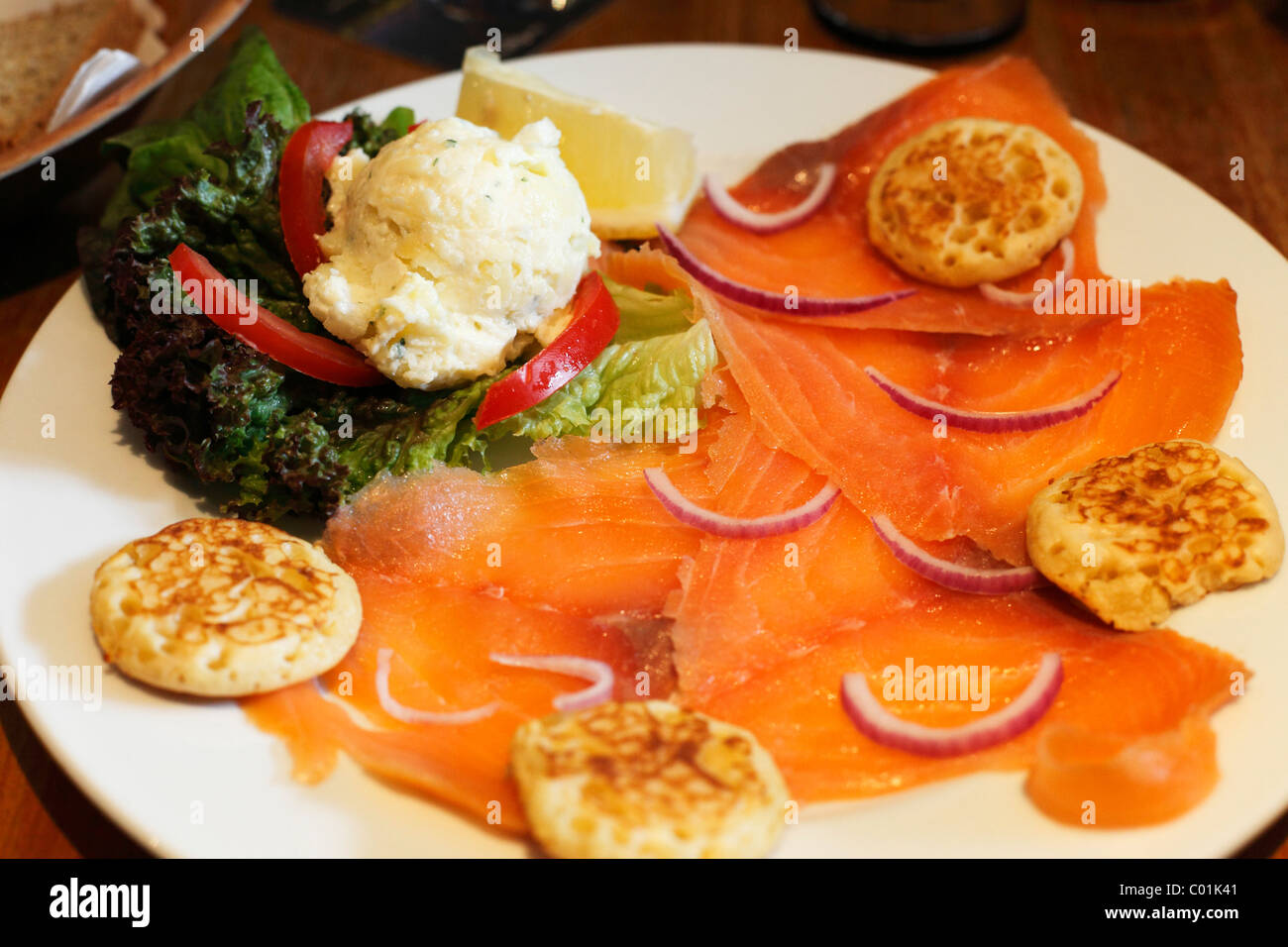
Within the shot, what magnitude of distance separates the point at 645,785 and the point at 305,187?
2.14 m

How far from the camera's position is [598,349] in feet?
10.5

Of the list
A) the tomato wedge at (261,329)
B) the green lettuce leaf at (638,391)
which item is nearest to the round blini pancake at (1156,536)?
the green lettuce leaf at (638,391)

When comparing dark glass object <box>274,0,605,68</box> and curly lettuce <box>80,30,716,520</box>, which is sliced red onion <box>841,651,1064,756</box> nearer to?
curly lettuce <box>80,30,716,520</box>

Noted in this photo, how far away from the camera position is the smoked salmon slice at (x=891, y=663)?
87.7 inches

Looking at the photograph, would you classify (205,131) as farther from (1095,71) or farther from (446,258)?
(1095,71)

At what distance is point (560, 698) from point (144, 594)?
96cm

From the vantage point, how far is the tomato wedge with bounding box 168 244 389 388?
9.87 ft

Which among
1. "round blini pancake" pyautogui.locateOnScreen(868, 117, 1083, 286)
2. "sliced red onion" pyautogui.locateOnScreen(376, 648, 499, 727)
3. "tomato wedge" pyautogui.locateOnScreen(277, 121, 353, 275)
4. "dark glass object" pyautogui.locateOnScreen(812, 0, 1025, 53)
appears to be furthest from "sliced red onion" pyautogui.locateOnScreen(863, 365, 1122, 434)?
"dark glass object" pyautogui.locateOnScreen(812, 0, 1025, 53)

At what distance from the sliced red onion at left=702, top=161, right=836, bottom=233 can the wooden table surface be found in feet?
5.93

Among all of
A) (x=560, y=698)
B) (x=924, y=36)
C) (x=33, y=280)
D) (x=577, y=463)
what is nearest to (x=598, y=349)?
(x=577, y=463)

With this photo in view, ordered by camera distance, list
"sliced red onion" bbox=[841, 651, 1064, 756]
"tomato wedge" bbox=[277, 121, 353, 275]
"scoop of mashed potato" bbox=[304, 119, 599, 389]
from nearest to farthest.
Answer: "sliced red onion" bbox=[841, 651, 1064, 756] → "scoop of mashed potato" bbox=[304, 119, 599, 389] → "tomato wedge" bbox=[277, 121, 353, 275]

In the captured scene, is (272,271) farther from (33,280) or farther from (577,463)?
(33,280)

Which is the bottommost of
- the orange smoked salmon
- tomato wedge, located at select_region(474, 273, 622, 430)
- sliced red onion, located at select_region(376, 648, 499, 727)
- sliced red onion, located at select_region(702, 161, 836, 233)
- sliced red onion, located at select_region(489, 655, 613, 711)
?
sliced red onion, located at select_region(376, 648, 499, 727)

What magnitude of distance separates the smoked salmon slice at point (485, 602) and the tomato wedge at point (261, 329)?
1.35 feet
